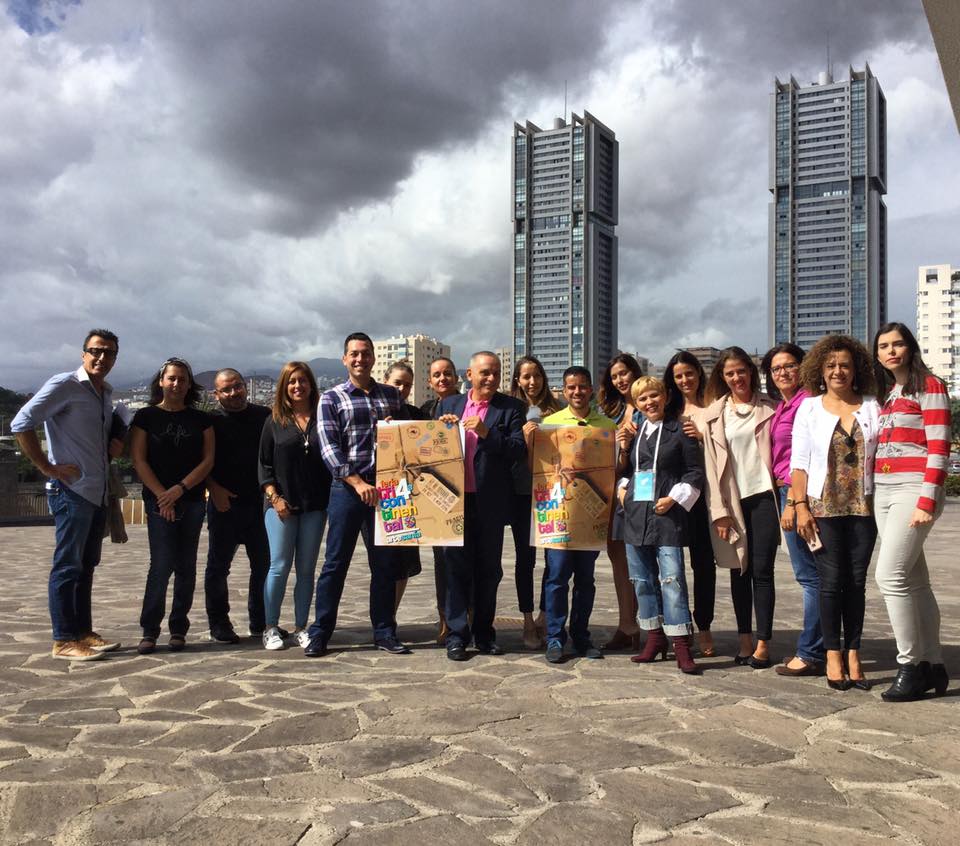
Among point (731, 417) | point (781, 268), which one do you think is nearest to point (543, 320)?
point (781, 268)

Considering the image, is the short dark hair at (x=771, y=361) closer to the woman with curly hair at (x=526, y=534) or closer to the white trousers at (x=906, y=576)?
the white trousers at (x=906, y=576)

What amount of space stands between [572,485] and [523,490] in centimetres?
49

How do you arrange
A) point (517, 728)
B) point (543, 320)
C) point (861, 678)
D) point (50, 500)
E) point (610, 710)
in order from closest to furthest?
point (517, 728) → point (610, 710) → point (861, 678) → point (50, 500) → point (543, 320)

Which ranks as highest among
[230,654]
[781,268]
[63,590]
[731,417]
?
[781,268]

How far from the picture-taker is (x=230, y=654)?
6.20m

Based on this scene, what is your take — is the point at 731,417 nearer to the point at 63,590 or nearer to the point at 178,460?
the point at 178,460

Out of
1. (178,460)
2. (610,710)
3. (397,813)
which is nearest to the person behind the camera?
(397,813)

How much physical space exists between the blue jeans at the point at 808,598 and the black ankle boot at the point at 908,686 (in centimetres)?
68

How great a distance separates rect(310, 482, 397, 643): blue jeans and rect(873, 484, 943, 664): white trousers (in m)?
3.22

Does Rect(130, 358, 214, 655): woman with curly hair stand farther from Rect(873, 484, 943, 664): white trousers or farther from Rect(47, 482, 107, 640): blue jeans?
Rect(873, 484, 943, 664): white trousers

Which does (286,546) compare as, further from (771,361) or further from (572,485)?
(771,361)

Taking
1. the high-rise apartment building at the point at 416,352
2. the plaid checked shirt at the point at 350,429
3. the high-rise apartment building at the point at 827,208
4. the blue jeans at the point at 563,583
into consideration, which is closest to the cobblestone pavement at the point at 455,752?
the blue jeans at the point at 563,583

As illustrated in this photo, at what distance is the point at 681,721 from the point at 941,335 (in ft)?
494

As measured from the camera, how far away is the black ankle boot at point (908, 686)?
486 centimetres
